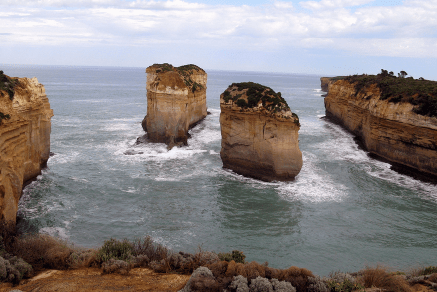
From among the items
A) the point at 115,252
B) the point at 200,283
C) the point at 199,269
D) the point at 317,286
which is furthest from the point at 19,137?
the point at 317,286

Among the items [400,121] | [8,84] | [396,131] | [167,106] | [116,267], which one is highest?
[8,84]

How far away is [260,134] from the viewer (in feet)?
77.0

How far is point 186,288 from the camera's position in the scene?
8.82 metres

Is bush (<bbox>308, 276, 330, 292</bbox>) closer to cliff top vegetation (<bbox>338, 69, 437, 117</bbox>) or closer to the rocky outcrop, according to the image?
the rocky outcrop

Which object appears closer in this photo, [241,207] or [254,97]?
[241,207]

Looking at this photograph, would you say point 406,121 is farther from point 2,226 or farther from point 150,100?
point 2,226

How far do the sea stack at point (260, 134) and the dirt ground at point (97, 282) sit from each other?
14.1 m

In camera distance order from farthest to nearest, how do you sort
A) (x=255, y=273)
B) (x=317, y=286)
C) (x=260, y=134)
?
(x=260, y=134)
(x=255, y=273)
(x=317, y=286)

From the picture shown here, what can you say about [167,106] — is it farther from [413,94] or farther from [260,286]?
[260,286]

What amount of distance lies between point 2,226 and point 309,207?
584 inches

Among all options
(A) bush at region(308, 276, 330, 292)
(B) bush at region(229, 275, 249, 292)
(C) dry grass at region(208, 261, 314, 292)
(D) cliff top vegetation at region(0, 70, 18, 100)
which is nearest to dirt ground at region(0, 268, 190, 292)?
(C) dry grass at region(208, 261, 314, 292)

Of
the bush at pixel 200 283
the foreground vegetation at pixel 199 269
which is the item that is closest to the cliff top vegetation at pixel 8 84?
the foreground vegetation at pixel 199 269

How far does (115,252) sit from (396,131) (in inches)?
924

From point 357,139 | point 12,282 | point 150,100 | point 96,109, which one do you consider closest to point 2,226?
point 12,282
